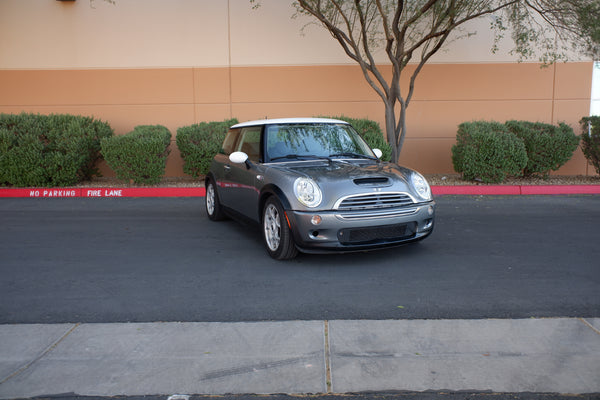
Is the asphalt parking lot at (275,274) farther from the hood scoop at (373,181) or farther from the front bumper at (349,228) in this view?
the hood scoop at (373,181)

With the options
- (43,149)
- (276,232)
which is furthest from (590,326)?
(43,149)

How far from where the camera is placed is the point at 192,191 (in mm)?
10453

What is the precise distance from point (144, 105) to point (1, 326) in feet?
32.2

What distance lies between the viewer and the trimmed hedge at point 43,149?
34.3 ft

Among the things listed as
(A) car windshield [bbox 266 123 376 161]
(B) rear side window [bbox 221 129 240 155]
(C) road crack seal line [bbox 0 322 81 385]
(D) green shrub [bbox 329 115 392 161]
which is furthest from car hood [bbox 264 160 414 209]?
(D) green shrub [bbox 329 115 392 161]

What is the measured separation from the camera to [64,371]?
3.07 m

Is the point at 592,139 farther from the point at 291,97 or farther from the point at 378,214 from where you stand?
the point at 378,214

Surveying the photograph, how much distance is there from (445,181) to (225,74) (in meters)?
6.14

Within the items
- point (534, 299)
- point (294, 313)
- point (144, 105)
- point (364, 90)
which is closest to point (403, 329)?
point (294, 313)

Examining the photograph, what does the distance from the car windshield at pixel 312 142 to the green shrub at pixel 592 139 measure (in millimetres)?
7401

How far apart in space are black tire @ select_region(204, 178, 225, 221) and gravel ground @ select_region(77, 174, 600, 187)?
320 centimetres

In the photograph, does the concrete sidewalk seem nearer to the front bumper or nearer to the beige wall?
the front bumper

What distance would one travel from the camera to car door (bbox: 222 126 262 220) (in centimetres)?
602

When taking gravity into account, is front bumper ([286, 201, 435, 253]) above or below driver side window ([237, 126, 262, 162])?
below
